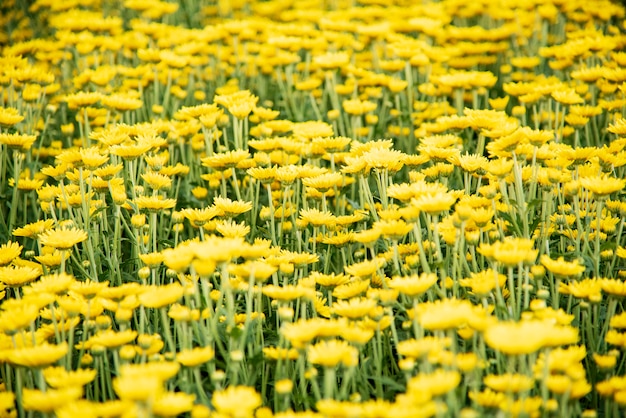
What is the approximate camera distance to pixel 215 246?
257cm

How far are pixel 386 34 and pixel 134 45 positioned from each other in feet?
6.93

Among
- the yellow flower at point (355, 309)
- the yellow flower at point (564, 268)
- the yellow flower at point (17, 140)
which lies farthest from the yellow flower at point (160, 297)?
the yellow flower at point (17, 140)

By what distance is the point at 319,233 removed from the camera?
12.2 ft

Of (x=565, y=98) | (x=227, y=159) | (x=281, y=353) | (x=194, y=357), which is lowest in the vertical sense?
(x=281, y=353)

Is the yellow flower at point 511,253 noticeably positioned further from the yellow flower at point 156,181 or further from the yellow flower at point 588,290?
the yellow flower at point 156,181

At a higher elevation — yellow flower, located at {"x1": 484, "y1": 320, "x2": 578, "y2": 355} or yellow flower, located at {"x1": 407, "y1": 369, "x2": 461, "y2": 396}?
yellow flower, located at {"x1": 484, "y1": 320, "x2": 578, "y2": 355}

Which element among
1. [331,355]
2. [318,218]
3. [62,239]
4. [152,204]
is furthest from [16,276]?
[331,355]

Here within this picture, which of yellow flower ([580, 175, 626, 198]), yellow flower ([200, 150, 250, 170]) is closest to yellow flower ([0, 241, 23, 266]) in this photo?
yellow flower ([200, 150, 250, 170])

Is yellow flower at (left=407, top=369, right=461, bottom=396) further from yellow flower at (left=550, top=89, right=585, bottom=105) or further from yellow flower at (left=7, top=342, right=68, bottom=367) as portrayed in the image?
yellow flower at (left=550, top=89, right=585, bottom=105)

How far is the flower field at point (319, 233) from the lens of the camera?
2363 mm

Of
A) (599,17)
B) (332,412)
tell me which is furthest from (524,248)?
(599,17)

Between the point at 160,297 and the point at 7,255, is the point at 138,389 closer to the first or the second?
the point at 160,297

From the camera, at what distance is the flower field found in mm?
2363

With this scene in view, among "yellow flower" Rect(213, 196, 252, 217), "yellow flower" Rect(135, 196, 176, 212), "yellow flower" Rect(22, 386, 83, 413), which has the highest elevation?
"yellow flower" Rect(135, 196, 176, 212)
